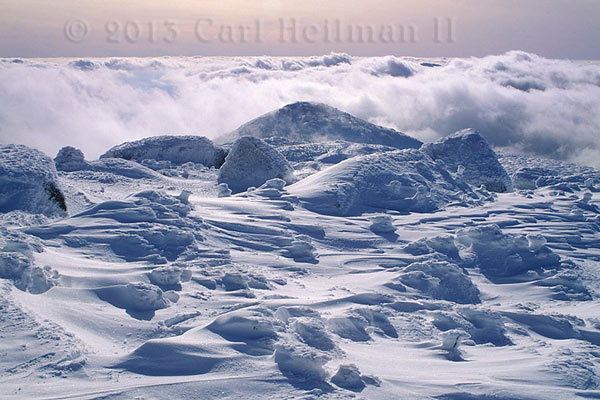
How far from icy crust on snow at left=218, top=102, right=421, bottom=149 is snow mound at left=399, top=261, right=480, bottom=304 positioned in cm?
1035

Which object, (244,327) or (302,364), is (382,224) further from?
(302,364)

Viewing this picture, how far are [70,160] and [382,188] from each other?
5173mm

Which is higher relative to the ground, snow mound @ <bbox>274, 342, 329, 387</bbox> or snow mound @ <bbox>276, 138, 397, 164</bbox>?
snow mound @ <bbox>274, 342, 329, 387</bbox>

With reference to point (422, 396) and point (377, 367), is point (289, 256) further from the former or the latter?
point (422, 396)

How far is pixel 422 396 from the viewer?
3199 millimetres

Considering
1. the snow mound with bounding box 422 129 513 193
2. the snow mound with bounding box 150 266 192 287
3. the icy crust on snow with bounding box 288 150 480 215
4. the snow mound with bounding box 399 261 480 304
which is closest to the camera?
the snow mound with bounding box 150 266 192 287

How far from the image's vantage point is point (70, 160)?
968cm

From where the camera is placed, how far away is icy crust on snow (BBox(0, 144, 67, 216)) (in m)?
5.82

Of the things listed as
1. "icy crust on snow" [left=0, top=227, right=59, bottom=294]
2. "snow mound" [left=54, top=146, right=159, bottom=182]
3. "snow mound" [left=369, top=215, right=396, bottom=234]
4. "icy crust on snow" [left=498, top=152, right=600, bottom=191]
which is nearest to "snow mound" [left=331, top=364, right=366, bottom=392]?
"icy crust on snow" [left=0, top=227, right=59, bottom=294]

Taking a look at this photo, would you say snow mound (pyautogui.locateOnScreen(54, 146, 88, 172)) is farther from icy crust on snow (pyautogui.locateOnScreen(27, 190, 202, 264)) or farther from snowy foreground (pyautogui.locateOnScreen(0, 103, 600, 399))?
icy crust on snow (pyautogui.locateOnScreen(27, 190, 202, 264))

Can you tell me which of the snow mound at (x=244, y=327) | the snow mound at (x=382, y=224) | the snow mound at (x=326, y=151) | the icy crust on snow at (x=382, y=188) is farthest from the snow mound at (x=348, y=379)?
the snow mound at (x=326, y=151)

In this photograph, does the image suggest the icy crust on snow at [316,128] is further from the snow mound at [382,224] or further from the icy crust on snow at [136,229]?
the icy crust on snow at [136,229]

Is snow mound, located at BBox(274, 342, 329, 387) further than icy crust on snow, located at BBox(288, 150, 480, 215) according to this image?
No

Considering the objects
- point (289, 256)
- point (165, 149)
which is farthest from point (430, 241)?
point (165, 149)
